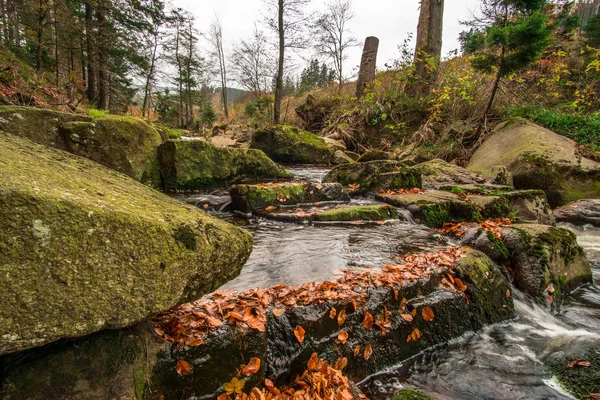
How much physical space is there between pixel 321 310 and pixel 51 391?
1598mm

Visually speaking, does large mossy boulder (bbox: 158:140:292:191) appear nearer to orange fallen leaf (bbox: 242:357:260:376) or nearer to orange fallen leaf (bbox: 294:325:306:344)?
orange fallen leaf (bbox: 294:325:306:344)

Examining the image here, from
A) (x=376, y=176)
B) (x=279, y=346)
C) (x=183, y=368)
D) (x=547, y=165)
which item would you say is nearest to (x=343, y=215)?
(x=376, y=176)

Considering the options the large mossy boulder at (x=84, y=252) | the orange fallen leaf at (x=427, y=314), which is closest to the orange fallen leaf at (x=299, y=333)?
the large mossy boulder at (x=84, y=252)

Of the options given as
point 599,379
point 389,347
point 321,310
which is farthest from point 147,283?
point 599,379

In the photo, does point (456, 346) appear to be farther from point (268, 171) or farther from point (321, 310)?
point (268, 171)

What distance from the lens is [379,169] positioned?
733 centimetres

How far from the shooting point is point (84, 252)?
4.18ft

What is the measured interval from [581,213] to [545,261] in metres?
3.92

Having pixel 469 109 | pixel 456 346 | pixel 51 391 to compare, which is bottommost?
pixel 456 346

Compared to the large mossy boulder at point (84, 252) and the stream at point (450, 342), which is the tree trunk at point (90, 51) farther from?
the large mossy boulder at point (84, 252)

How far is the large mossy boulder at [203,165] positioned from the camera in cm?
652

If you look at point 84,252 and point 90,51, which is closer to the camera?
point 84,252

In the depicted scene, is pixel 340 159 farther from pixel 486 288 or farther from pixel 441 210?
pixel 486 288

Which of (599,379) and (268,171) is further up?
(268,171)
